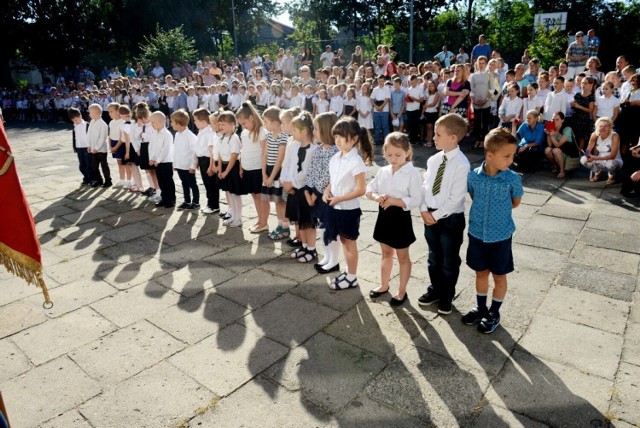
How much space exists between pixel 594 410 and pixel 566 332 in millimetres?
888

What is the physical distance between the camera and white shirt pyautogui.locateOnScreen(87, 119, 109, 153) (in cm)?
820

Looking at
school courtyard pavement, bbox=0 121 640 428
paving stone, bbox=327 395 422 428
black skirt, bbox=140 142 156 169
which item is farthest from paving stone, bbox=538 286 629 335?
black skirt, bbox=140 142 156 169

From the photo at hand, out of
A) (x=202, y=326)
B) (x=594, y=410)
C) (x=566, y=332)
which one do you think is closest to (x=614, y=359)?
(x=566, y=332)

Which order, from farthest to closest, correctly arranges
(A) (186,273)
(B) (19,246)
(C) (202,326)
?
(A) (186,273) → (C) (202,326) → (B) (19,246)

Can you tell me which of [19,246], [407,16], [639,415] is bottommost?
[639,415]

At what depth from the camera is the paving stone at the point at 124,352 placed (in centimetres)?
327

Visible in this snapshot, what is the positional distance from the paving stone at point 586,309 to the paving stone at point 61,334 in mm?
3727

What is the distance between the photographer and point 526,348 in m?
3.38

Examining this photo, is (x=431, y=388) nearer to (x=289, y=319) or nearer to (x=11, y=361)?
(x=289, y=319)

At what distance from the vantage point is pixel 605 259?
15.9 ft

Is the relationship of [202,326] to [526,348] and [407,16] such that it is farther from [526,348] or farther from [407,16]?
[407,16]

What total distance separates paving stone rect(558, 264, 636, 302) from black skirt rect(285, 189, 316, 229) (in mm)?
2508

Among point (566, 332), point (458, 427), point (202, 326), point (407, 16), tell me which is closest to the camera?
point (458, 427)

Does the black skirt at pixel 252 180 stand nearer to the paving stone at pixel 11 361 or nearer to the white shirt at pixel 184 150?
the white shirt at pixel 184 150
